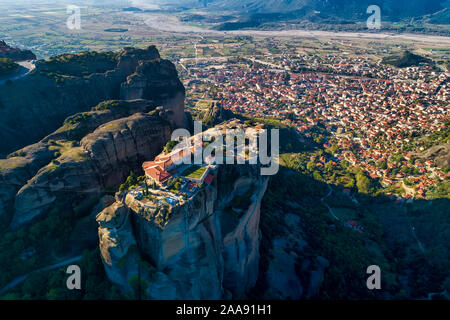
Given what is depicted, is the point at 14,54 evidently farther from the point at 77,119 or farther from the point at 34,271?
the point at 34,271

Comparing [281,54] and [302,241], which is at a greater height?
[281,54]

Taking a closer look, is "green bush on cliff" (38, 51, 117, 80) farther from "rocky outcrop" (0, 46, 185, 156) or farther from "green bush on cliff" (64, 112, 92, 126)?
"green bush on cliff" (64, 112, 92, 126)

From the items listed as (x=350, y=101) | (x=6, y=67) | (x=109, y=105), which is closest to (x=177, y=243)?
(x=109, y=105)

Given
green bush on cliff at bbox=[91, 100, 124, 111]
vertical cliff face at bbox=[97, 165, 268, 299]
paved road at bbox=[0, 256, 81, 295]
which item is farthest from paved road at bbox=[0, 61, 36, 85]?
vertical cliff face at bbox=[97, 165, 268, 299]

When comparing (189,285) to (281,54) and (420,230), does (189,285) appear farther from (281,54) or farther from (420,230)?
(281,54)

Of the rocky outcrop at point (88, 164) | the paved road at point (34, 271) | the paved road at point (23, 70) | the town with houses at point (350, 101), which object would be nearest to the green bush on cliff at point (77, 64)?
the paved road at point (23, 70)

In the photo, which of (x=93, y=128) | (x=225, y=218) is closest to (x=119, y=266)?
(x=225, y=218)
